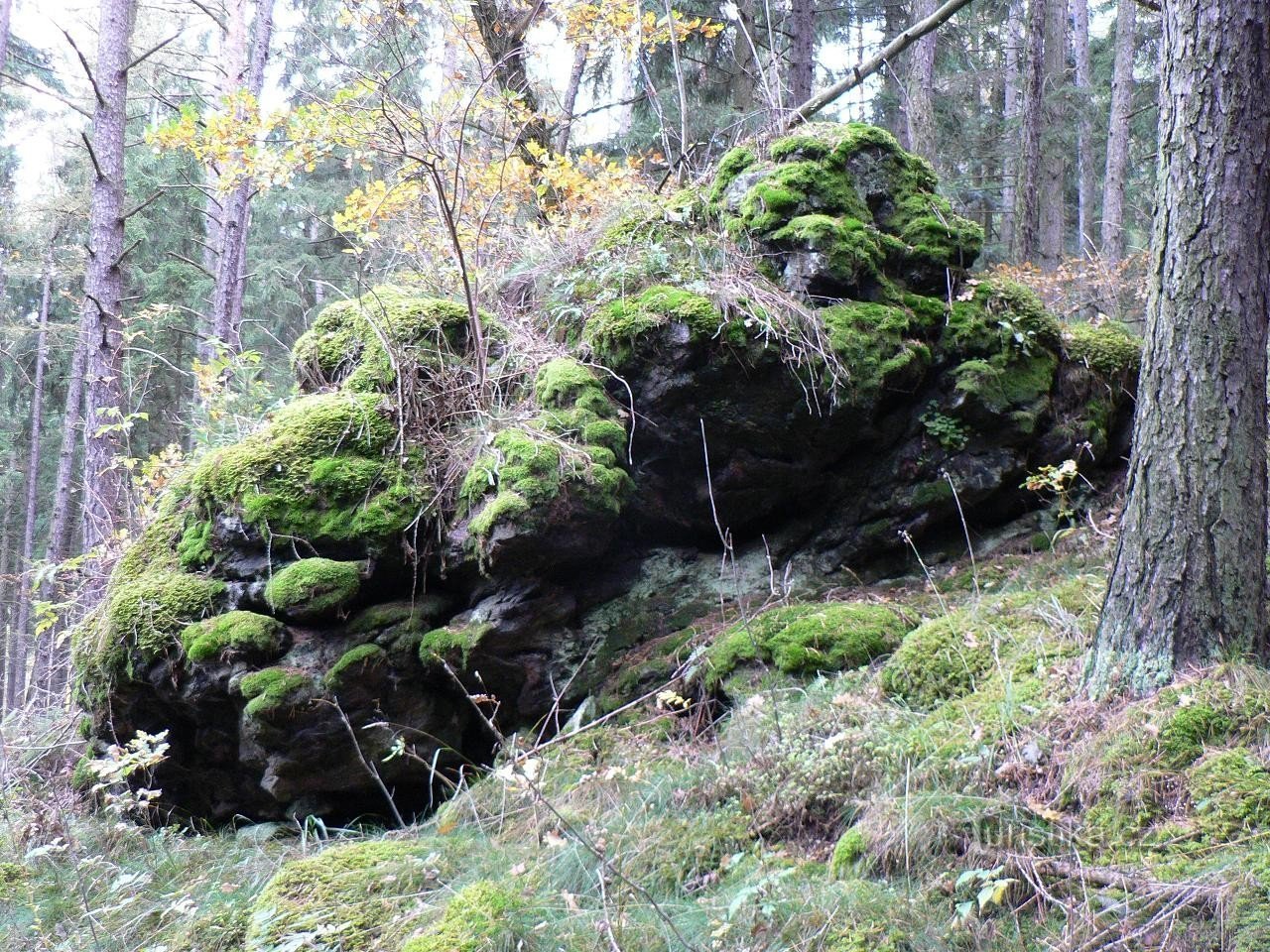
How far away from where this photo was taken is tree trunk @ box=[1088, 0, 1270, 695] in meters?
3.21

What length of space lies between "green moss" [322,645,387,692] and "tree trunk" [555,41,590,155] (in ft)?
22.8

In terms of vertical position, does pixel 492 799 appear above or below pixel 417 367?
below

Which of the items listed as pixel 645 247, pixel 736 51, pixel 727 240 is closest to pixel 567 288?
pixel 645 247

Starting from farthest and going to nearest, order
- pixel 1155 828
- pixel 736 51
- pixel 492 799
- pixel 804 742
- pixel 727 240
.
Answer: pixel 736 51 → pixel 727 240 → pixel 492 799 → pixel 804 742 → pixel 1155 828

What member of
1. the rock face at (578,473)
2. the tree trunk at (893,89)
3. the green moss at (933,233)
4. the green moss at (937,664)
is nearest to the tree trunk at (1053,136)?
the tree trunk at (893,89)

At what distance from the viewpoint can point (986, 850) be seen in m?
2.78

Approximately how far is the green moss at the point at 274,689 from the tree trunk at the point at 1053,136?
14741 mm

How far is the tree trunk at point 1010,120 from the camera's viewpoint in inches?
690

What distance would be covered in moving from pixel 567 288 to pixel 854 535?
292 cm

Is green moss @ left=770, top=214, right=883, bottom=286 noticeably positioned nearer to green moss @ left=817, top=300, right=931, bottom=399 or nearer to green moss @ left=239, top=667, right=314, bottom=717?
green moss @ left=817, top=300, right=931, bottom=399

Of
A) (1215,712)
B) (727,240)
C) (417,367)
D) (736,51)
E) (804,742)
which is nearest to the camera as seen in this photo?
(1215,712)

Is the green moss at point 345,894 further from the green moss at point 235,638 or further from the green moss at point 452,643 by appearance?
the green moss at point 235,638

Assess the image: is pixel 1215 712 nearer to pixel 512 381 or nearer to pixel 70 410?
pixel 512 381

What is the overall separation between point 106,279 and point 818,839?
981 cm
